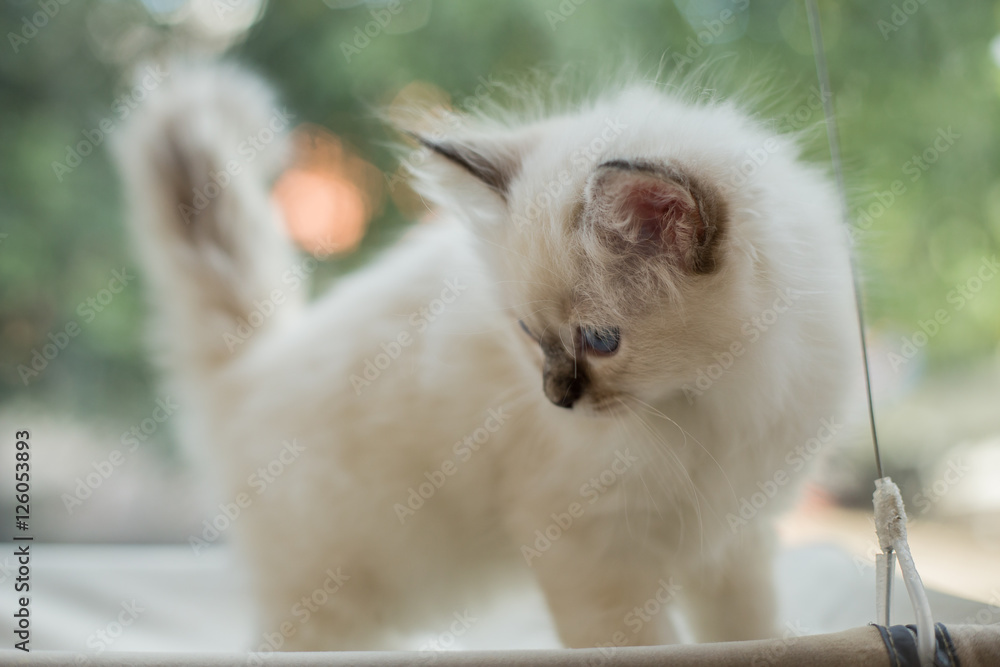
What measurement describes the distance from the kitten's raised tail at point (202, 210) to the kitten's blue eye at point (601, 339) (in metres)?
0.79

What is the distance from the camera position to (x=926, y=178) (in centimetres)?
181

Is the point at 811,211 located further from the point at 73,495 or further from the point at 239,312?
the point at 73,495

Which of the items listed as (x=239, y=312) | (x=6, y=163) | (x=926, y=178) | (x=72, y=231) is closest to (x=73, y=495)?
(x=72, y=231)

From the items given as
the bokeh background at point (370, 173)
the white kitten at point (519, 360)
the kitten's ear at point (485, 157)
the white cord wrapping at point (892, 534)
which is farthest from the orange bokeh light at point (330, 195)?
the white cord wrapping at point (892, 534)

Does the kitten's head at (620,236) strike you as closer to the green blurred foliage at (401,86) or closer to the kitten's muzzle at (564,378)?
the kitten's muzzle at (564,378)

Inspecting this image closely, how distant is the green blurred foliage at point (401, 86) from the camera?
174cm

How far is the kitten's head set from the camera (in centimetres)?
80

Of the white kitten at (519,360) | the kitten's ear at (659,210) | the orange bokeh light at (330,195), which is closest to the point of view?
the kitten's ear at (659,210)

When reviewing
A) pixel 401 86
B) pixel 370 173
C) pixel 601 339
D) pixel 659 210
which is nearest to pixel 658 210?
pixel 659 210

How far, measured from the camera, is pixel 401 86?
196cm

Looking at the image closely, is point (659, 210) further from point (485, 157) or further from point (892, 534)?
point (892, 534)

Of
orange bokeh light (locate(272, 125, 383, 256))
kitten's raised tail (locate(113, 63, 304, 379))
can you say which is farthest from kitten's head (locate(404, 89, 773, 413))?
orange bokeh light (locate(272, 125, 383, 256))

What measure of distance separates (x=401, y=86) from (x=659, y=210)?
1.36 m

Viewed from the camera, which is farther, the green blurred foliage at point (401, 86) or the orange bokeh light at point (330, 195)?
the orange bokeh light at point (330, 195)
